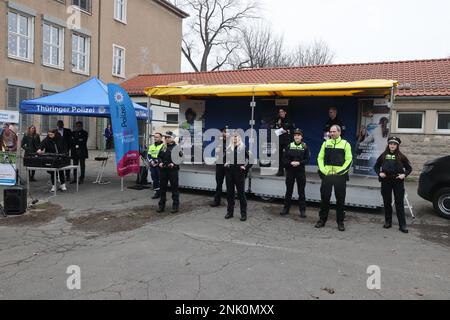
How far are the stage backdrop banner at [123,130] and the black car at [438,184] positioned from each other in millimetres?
7030

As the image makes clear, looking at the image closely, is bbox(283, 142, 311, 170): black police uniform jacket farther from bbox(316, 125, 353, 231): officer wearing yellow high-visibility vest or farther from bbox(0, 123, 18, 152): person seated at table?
bbox(0, 123, 18, 152): person seated at table

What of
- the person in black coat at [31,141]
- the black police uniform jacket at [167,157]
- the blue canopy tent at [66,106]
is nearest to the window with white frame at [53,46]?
the person in black coat at [31,141]

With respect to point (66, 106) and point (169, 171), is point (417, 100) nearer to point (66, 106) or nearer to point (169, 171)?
point (169, 171)

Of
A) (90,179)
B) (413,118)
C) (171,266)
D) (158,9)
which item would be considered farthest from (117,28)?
(171,266)

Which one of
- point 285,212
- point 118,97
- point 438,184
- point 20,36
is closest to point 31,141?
point 118,97

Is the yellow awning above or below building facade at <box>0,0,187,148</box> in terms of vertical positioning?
below

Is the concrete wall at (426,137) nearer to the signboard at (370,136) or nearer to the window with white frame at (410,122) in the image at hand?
the window with white frame at (410,122)

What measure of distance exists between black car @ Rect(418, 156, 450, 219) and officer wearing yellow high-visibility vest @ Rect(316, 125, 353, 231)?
2.49 m

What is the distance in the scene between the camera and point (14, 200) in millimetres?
7871

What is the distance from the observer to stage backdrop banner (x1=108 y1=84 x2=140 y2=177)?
10.2 m

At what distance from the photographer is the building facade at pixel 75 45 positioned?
18.5 m

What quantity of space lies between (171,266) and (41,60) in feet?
58.7

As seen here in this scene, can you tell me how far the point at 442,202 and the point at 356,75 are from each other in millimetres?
10215

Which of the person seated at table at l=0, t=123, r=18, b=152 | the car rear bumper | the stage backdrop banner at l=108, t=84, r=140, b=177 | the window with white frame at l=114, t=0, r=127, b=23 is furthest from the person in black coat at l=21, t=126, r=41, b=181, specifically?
the window with white frame at l=114, t=0, r=127, b=23
